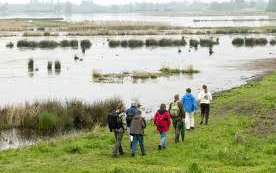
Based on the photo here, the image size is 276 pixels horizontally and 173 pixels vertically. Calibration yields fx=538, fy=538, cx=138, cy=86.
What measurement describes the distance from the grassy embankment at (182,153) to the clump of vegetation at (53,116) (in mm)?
4412

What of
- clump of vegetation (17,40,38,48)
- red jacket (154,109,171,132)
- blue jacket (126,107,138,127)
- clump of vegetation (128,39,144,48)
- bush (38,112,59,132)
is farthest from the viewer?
clump of vegetation (17,40,38,48)

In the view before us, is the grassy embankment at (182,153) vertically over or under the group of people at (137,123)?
under

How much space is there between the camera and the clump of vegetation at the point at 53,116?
28.3 m

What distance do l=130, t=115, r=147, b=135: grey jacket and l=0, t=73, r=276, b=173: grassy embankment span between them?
2.92 ft

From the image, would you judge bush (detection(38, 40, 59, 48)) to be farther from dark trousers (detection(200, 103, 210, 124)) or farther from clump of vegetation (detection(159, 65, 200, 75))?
dark trousers (detection(200, 103, 210, 124))

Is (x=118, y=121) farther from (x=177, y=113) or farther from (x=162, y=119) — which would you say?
(x=177, y=113)

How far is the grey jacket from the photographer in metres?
18.2

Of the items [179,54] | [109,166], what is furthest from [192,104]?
[179,54]

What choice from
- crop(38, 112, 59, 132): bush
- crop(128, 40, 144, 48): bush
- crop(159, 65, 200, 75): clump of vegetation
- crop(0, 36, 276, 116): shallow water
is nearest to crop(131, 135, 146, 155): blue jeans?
crop(38, 112, 59, 132): bush

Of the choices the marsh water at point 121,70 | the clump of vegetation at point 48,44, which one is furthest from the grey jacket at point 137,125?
the clump of vegetation at point 48,44

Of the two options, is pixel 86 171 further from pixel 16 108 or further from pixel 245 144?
pixel 16 108

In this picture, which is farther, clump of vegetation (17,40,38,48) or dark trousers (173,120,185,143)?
clump of vegetation (17,40,38,48)

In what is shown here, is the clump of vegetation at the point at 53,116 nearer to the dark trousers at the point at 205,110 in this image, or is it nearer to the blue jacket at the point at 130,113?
the dark trousers at the point at 205,110

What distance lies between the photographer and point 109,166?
1655 cm
